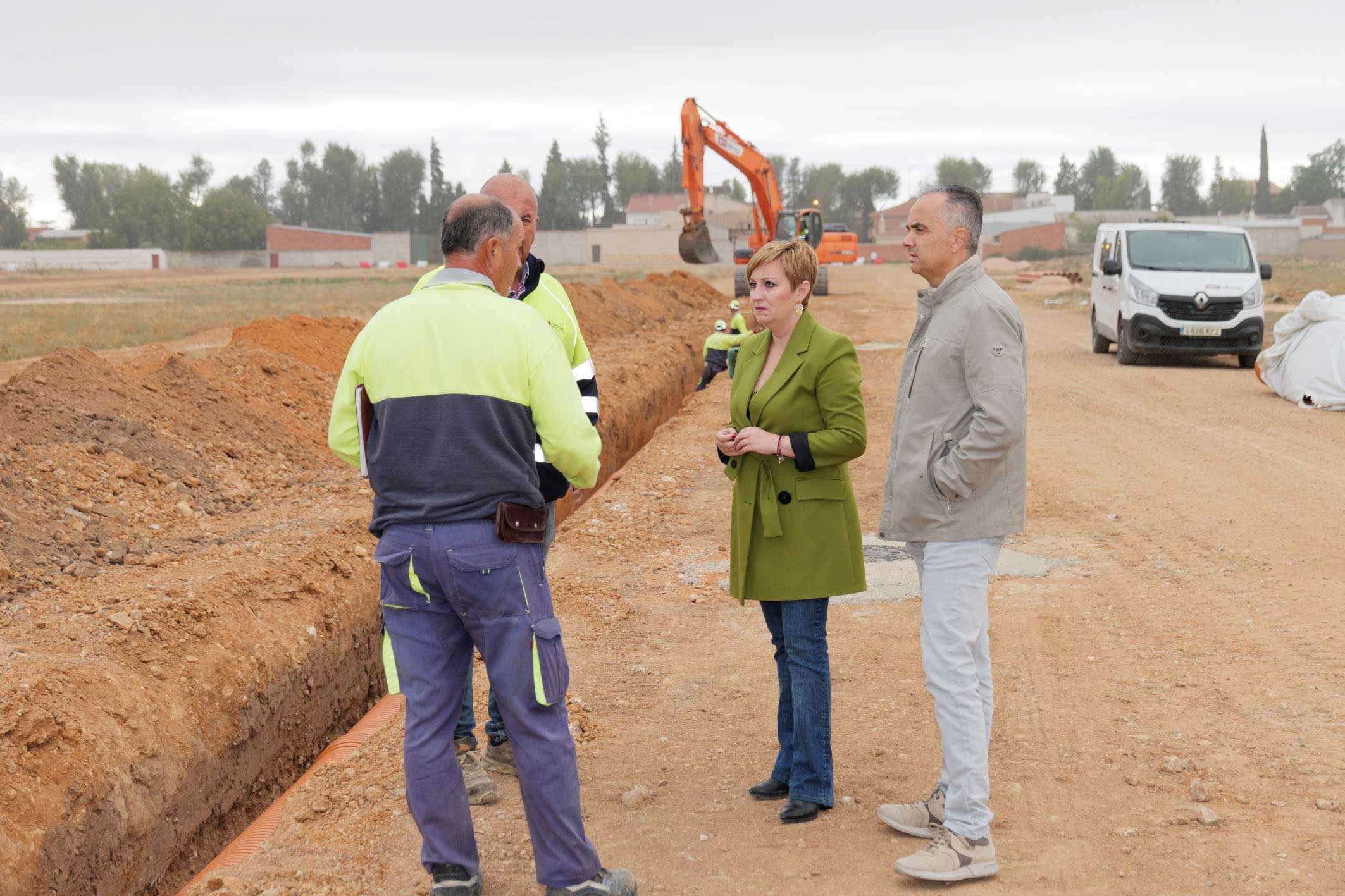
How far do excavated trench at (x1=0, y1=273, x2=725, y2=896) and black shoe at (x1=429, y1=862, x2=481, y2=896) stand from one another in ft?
5.99

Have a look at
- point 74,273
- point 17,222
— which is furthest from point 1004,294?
point 17,222

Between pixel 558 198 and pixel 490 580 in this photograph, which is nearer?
pixel 490 580

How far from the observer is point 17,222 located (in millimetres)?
112500

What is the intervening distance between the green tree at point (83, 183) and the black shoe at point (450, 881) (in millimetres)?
140734

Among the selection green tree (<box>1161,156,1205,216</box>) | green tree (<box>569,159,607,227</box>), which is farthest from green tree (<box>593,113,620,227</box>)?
green tree (<box>1161,156,1205,216</box>)

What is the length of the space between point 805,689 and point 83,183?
14665 centimetres

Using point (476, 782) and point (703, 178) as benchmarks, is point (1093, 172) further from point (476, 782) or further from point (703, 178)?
point (476, 782)

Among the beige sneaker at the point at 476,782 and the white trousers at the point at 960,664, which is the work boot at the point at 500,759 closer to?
the beige sneaker at the point at 476,782

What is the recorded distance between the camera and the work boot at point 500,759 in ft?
16.1

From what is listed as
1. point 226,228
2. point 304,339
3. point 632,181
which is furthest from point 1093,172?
point 304,339

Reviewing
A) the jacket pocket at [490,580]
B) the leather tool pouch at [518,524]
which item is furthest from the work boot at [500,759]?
the leather tool pouch at [518,524]

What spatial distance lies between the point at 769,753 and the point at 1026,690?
1.34m

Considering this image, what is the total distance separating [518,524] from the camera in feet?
11.3

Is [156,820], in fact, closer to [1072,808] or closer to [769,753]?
[769,753]
